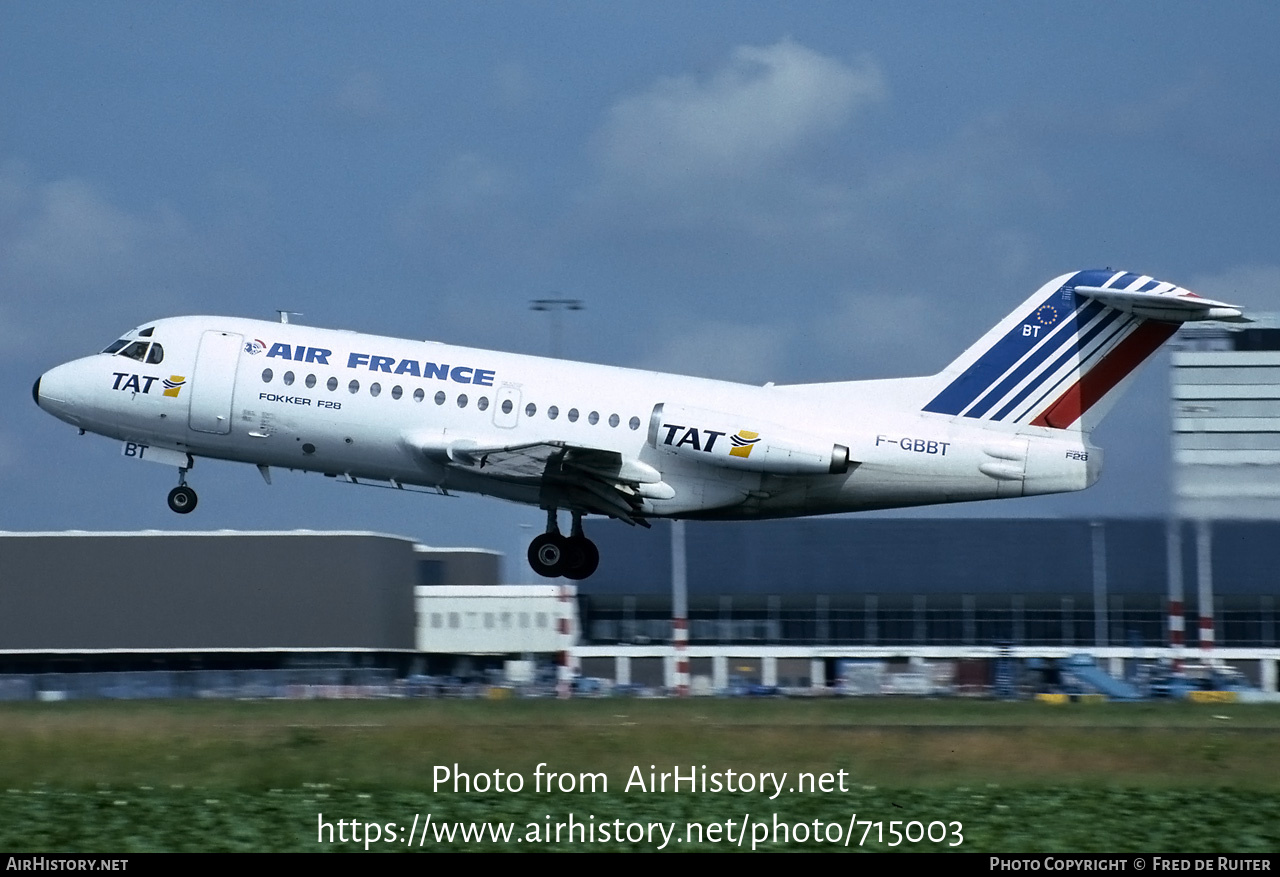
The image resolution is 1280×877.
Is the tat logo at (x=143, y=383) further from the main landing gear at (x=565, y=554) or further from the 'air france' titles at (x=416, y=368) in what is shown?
the main landing gear at (x=565, y=554)

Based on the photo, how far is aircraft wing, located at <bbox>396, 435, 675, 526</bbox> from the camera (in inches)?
1030

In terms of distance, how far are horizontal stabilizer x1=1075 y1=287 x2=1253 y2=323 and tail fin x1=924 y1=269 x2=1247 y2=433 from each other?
0.08ft

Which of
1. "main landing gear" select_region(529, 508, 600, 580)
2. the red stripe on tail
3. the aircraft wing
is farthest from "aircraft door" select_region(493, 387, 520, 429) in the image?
the red stripe on tail

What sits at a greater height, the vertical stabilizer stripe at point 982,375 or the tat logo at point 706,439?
the vertical stabilizer stripe at point 982,375

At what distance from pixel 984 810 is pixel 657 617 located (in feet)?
137

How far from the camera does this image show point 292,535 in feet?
195

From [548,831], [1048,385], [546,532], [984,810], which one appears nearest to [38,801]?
[548,831]

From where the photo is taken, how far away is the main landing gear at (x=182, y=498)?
95.3 feet

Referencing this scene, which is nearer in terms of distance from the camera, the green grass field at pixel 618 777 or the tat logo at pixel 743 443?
the green grass field at pixel 618 777

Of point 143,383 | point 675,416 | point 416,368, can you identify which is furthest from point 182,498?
point 675,416

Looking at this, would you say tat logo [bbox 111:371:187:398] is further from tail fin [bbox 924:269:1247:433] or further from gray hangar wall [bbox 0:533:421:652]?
gray hangar wall [bbox 0:533:421:652]

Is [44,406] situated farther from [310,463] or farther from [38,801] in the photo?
[38,801]

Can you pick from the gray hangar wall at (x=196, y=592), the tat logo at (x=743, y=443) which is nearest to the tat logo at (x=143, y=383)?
the tat logo at (x=743, y=443)

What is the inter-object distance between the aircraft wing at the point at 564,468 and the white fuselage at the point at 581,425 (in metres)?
0.07
